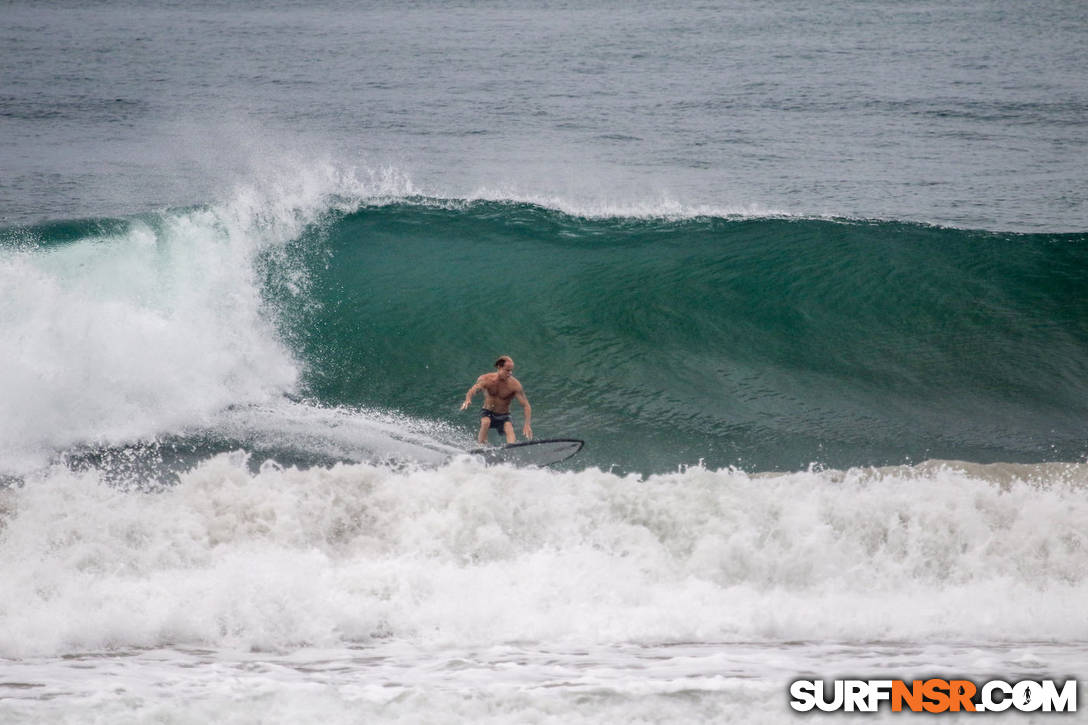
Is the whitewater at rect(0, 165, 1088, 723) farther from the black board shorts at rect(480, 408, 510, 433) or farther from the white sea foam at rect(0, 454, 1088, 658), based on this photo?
the black board shorts at rect(480, 408, 510, 433)

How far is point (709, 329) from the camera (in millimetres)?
11789

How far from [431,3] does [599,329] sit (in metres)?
29.7

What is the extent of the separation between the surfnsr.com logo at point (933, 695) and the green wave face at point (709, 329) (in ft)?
13.9

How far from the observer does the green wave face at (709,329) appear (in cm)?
980

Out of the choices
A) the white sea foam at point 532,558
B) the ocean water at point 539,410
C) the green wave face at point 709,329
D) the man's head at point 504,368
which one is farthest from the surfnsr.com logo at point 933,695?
the man's head at point 504,368

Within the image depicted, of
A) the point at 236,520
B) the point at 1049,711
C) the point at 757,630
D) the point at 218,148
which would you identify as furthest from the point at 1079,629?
the point at 218,148

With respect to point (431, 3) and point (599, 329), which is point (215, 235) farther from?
point (431, 3)

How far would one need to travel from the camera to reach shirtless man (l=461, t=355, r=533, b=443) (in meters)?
8.68

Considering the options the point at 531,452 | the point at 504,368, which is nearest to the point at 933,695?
the point at 531,452

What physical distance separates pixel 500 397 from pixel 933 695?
498 cm

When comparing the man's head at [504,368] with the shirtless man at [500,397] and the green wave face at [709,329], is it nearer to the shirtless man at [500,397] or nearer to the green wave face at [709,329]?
the shirtless man at [500,397]

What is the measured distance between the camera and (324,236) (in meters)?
13.2

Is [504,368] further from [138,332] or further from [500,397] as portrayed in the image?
[138,332]

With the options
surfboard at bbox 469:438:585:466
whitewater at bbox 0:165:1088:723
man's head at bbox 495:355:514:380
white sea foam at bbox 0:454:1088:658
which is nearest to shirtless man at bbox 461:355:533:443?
man's head at bbox 495:355:514:380
